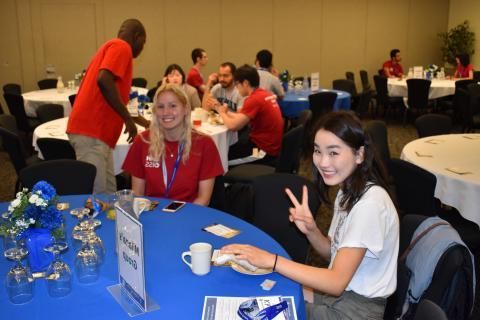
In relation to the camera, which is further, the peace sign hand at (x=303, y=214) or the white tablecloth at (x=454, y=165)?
the white tablecloth at (x=454, y=165)

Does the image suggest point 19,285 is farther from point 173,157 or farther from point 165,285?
point 173,157

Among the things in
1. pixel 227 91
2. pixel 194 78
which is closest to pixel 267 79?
pixel 227 91

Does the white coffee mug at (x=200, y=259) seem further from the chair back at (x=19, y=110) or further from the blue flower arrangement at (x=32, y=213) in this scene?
the chair back at (x=19, y=110)

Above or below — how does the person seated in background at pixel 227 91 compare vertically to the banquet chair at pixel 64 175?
above

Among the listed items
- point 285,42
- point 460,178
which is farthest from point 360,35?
point 460,178

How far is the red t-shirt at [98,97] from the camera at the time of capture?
3.62 metres

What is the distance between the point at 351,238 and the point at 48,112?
5244mm

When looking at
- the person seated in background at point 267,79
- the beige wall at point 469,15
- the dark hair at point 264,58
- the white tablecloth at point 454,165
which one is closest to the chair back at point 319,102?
the person seated in background at point 267,79

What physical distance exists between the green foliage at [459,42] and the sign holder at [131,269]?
12055 mm

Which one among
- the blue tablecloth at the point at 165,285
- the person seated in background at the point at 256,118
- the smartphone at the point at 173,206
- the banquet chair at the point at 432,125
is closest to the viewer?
the blue tablecloth at the point at 165,285

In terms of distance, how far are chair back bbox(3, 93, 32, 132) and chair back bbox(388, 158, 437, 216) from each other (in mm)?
5608

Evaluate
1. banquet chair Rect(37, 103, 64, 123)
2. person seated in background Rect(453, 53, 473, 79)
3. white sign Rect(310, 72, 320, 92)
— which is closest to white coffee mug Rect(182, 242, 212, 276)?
banquet chair Rect(37, 103, 64, 123)

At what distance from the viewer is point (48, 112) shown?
6.11 meters

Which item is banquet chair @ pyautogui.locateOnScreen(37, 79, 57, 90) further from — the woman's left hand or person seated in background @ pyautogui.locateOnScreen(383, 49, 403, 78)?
the woman's left hand
